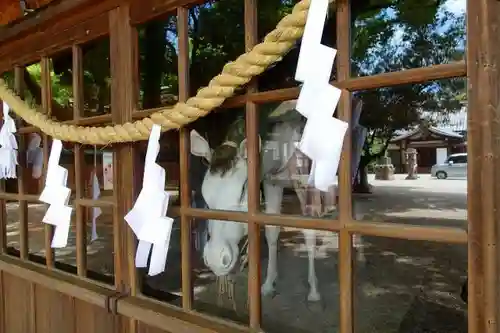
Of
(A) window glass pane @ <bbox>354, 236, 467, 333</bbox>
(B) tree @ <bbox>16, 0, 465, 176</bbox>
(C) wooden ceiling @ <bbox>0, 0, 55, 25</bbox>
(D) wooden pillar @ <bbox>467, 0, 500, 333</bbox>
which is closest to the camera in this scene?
(D) wooden pillar @ <bbox>467, 0, 500, 333</bbox>

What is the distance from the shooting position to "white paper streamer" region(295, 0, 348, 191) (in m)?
0.81

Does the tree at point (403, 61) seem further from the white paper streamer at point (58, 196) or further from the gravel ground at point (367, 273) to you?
the white paper streamer at point (58, 196)

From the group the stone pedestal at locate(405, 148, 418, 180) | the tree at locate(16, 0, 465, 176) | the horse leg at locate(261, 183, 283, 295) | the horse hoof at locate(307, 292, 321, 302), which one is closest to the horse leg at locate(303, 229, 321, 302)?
the horse hoof at locate(307, 292, 321, 302)

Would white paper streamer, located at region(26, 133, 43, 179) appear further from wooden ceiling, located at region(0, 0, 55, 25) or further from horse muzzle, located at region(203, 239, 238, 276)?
horse muzzle, located at region(203, 239, 238, 276)

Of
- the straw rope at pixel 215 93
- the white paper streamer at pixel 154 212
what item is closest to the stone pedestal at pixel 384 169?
the straw rope at pixel 215 93

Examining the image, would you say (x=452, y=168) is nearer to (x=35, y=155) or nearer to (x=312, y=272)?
(x=312, y=272)

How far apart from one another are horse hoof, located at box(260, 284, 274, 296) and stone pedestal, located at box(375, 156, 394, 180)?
1.38ft

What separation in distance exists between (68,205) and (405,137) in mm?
1171

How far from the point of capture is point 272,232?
3.87 feet

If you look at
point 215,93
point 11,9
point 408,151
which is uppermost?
point 11,9

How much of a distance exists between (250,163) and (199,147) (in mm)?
325

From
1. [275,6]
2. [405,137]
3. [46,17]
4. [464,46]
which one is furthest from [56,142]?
[464,46]

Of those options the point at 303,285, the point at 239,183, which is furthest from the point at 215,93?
the point at 303,285

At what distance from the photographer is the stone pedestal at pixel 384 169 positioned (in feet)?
3.86
